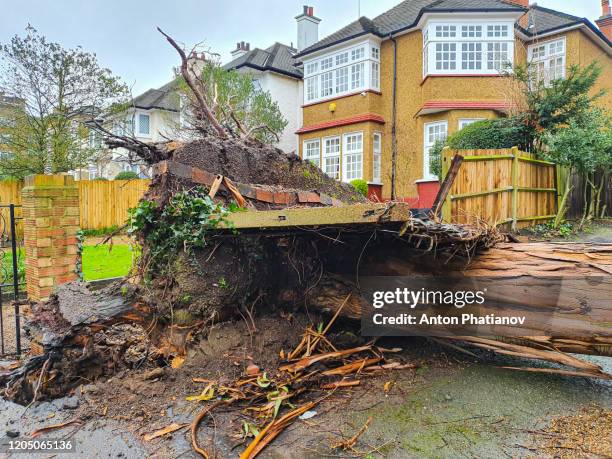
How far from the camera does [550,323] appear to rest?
2791mm

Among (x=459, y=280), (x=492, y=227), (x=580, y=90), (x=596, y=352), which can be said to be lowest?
(x=596, y=352)

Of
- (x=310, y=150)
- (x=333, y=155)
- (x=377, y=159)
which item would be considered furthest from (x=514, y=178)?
(x=310, y=150)

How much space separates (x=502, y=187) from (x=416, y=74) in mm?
9126

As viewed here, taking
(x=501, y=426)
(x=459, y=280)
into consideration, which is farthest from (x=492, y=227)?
(x=501, y=426)

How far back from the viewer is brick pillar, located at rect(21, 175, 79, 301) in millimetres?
4957

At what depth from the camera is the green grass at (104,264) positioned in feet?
25.5

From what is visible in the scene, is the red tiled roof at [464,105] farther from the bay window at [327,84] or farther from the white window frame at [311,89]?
the white window frame at [311,89]

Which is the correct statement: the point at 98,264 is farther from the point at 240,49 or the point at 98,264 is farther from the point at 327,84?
the point at 240,49

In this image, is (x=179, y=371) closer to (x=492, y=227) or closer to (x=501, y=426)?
(x=501, y=426)

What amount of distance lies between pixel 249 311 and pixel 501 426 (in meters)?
1.98

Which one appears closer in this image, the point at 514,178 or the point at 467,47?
the point at 514,178

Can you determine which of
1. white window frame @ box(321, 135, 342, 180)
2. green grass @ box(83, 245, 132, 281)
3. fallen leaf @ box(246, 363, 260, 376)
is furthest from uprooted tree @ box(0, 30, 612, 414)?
white window frame @ box(321, 135, 342, 180)

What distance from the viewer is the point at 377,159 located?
18.1m

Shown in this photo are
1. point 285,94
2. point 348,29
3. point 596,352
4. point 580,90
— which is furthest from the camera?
point 285,94
